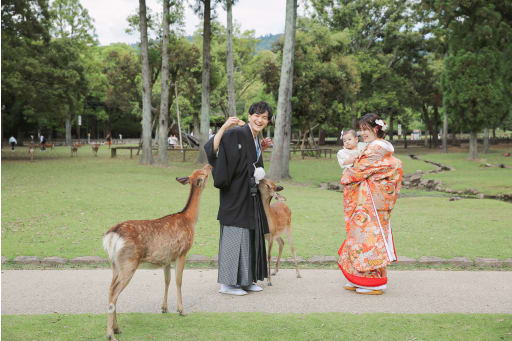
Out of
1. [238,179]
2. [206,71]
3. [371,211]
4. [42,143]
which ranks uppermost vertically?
[206,71]

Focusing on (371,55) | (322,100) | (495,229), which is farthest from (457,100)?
(495,229)

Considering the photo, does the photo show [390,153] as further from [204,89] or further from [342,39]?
[342,39]

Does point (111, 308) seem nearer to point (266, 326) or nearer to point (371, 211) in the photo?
point (266, 326)

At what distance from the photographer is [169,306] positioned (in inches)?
204

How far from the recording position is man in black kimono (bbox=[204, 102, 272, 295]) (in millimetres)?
5648

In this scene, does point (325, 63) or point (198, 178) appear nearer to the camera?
point (198, 178)

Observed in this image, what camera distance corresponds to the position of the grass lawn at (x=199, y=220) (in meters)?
8.09

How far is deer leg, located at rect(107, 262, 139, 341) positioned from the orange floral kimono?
2.75 metres

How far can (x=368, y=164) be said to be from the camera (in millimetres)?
5875

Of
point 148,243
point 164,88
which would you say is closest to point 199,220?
point 148,243

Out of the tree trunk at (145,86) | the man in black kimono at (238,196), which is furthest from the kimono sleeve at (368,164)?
the tree trunk at (145,86)

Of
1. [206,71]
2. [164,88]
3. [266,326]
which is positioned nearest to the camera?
[266,326]

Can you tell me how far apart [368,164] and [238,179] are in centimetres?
153

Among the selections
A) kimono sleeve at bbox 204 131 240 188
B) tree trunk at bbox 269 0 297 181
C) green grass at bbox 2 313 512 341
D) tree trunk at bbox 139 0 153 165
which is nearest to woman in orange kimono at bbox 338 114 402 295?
green grass at bbox 2 313 512 341
